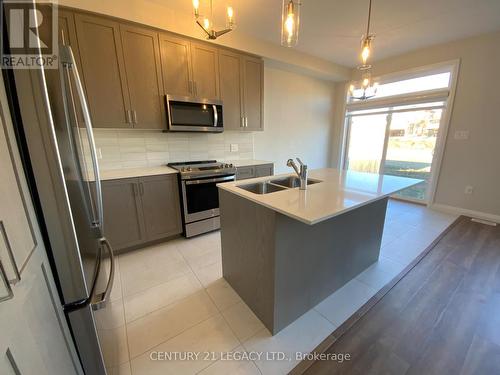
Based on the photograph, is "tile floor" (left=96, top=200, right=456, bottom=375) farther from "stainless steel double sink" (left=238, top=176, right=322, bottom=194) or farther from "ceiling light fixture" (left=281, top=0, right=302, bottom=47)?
"ceiling light fixture" (left=281, top=0, right=302, bottom=47)

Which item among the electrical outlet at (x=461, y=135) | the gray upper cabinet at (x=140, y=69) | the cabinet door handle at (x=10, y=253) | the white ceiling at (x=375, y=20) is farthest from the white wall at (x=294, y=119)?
Result: the cabinet door handle at (x=10, y=253)

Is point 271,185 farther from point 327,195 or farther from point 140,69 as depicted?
point 140,69

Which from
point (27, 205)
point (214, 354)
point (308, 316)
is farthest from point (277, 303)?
point (27, 205)

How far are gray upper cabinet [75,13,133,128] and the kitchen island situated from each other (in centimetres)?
164

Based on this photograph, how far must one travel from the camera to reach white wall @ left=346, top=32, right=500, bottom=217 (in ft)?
10.1

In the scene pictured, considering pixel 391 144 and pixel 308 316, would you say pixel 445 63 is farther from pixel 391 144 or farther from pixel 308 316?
pixel 308 316

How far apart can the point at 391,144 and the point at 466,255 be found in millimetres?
2627

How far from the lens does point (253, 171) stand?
3.21 metres

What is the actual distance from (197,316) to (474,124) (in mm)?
4686

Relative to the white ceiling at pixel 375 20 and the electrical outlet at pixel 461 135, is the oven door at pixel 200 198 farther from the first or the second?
the electrical outlet at pixel 461 135

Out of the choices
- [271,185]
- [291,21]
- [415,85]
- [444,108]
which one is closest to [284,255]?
[271,185]

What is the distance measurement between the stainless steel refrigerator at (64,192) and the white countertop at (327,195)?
901mm

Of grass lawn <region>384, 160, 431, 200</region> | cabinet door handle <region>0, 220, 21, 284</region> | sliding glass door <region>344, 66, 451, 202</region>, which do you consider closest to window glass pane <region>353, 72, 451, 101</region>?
sliding glass door <region>344, 66, 451, 202</region>

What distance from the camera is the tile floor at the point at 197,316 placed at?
1.26 m
